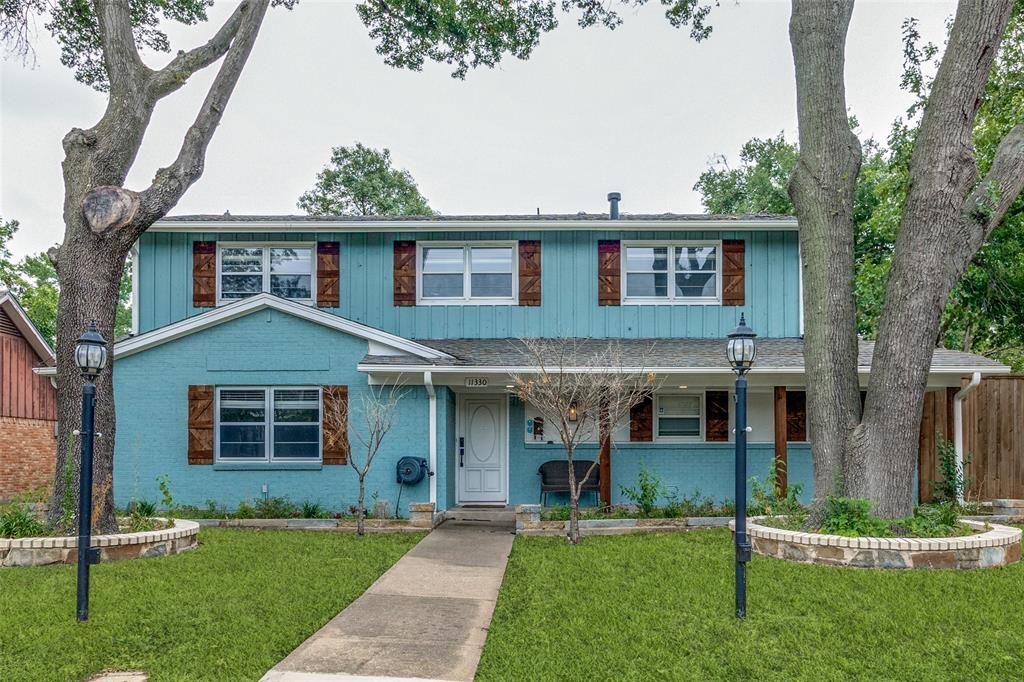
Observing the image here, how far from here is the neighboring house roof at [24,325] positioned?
15258mm

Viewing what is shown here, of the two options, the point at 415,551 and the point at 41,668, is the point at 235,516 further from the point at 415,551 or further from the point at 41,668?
the point at 41,668

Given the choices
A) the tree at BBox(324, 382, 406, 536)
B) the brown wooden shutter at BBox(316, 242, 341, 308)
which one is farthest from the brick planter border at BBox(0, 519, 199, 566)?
the brown wooden shutter at BBox(316, 242, 341, 308)

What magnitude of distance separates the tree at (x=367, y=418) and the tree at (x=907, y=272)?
5.66 metres

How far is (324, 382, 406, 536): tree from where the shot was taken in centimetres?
1016

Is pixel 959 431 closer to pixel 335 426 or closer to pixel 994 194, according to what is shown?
pixel 994 194

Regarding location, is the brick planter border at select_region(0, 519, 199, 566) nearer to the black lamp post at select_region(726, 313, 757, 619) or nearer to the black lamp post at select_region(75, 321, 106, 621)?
the black lamp post at select_region(75, 321, 106, 621)

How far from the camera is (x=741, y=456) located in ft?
18.2

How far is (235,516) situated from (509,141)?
58.2ft

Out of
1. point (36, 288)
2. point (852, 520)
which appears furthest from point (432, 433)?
point (36, 288)

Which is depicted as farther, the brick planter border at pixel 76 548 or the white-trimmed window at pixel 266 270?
the white-trimmed window at pixel 266 270

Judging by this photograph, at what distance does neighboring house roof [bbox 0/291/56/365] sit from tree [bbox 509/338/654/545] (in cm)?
1139

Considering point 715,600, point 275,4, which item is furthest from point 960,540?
point 275,4

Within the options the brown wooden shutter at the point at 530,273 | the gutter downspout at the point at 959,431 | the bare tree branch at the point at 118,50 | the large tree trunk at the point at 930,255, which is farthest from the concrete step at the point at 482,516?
the bare tree branch at the point at 118,50

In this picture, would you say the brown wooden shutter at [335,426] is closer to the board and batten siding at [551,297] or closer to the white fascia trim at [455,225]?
the board and batten siding at [551,297]
